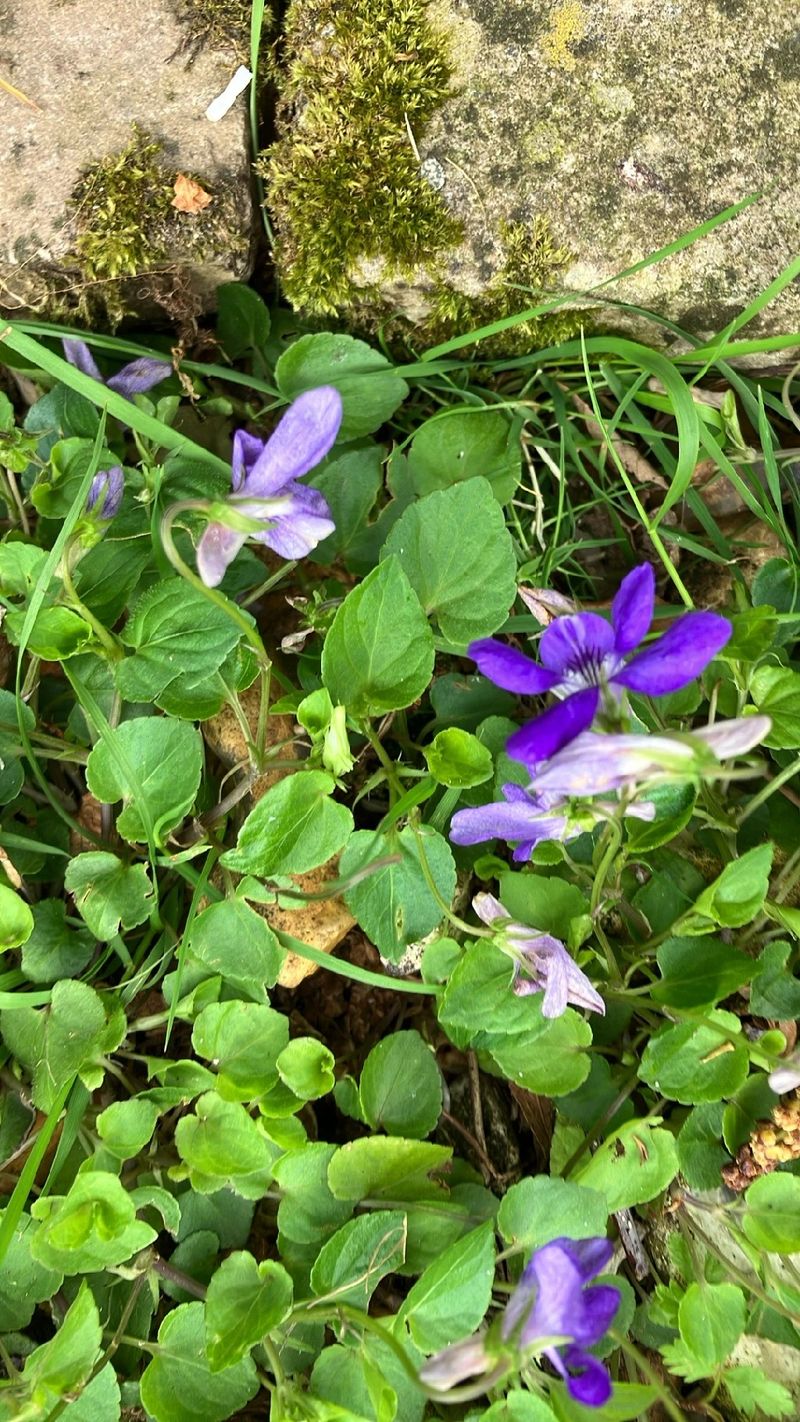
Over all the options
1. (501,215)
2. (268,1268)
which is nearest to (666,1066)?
(268,1268)

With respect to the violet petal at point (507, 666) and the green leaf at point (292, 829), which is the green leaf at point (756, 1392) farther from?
the violet petal at point (507, 666)

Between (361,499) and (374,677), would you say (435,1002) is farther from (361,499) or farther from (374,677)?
(361,499)

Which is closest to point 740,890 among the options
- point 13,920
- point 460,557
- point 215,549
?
point 460,557

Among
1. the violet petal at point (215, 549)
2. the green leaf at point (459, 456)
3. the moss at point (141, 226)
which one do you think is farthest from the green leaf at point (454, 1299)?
the moss at point (141, 226)

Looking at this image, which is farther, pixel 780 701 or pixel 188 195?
Result: pixel 188 195

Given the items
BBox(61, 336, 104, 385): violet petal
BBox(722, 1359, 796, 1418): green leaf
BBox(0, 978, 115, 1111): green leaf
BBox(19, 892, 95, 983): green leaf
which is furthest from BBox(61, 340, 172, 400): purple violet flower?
BBox(722, 1359, 796, 1418): green leaf

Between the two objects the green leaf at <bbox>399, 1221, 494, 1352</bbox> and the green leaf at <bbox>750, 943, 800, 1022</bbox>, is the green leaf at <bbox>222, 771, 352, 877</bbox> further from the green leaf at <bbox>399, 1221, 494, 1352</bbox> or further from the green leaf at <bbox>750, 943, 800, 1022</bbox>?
the green leaf at <bbox>750, 943, 800, 1022</bbox>

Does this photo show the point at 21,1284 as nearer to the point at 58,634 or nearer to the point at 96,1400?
the point at 96,1400
